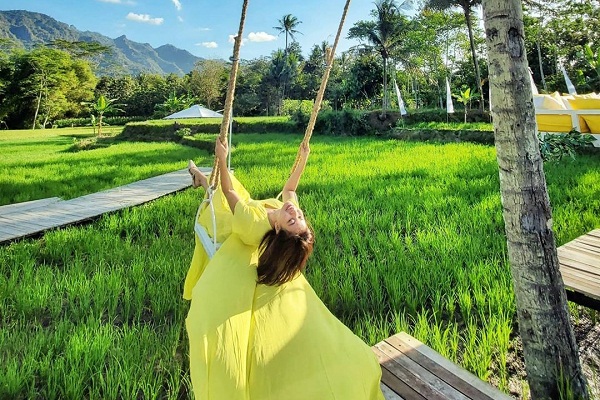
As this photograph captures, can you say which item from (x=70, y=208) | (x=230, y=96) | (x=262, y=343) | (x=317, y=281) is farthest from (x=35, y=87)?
(x=262, y=343)

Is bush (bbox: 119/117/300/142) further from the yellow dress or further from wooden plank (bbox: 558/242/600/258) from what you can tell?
the yellow dress

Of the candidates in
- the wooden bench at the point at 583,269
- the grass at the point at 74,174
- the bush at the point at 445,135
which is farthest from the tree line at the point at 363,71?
the wooden bench at the point at 583,269

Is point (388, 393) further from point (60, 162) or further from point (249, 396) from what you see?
point (60, 162)

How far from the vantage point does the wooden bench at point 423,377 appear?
55.0 inches

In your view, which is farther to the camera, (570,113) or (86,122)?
(86,122)

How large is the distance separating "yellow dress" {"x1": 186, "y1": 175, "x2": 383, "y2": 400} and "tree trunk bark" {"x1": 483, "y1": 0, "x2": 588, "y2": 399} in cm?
71

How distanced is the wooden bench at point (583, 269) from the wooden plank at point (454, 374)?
97 centimetres

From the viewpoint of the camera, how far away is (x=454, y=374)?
1.50 metres

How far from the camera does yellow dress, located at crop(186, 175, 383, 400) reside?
3.43 feet

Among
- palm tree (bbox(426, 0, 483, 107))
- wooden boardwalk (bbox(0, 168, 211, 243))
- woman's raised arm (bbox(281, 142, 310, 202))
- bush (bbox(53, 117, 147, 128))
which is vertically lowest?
wooden boardwalk (bbox(0, 168, 211, 243))

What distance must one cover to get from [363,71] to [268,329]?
77.3 feet

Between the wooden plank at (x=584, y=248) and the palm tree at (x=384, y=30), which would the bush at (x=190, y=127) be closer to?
the palm tree at (x=384, y=30)

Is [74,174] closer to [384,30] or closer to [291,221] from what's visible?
[291,221]

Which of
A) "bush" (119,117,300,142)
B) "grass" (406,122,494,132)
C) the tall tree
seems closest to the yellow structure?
"grass" (406,122,494,132)
